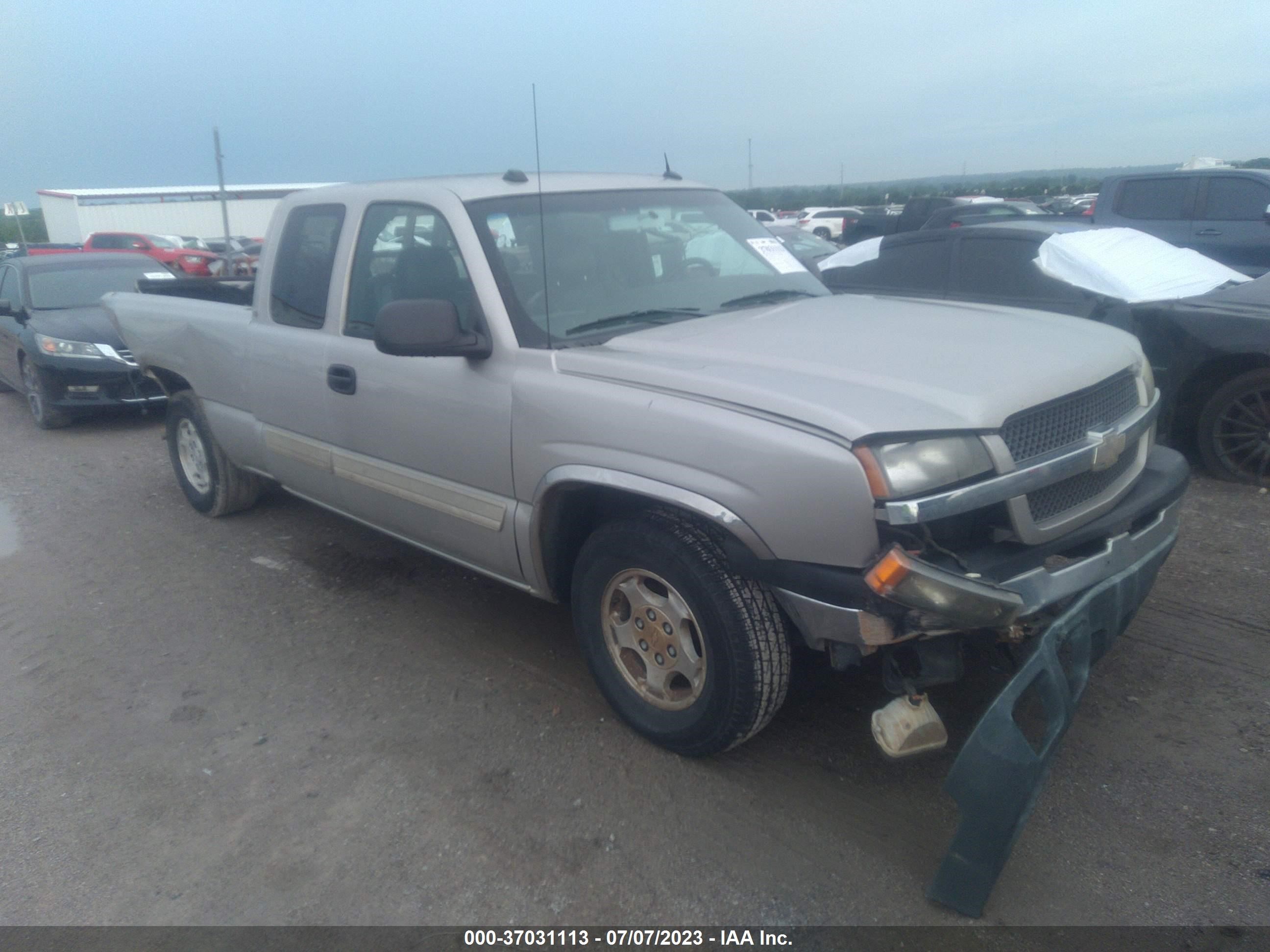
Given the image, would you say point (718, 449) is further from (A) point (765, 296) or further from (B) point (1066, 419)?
(A) point (765, 296)

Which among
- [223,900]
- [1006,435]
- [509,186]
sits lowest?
[223,900]

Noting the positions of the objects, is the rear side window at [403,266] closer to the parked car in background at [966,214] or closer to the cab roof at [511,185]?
the cab roof at [511,185]

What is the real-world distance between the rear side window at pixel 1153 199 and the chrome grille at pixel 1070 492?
818cm

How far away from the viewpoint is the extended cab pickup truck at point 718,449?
8.50 feet

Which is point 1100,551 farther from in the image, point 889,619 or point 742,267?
point 742,267

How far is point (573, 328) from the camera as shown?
354 cm

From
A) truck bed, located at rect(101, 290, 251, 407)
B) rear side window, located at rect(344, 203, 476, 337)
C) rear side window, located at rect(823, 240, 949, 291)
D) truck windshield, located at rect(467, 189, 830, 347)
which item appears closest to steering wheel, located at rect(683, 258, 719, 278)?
truck windshield, located at rect(467, 189, 830, 347)

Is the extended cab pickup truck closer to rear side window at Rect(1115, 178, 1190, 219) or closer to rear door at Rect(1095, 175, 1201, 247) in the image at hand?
rear door at Rect(1095, 175, 1201, 247)

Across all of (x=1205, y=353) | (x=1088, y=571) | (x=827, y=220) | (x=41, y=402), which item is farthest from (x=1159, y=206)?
(x=827, y=220)

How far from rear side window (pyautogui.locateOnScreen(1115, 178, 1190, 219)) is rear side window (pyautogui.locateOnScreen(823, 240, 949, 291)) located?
405 centimetres

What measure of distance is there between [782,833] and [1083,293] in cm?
477

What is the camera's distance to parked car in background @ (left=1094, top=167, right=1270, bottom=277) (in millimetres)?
9445

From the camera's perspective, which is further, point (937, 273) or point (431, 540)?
point (937, 273)

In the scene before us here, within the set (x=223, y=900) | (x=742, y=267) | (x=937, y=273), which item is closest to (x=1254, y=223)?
(x=937, y=273)
